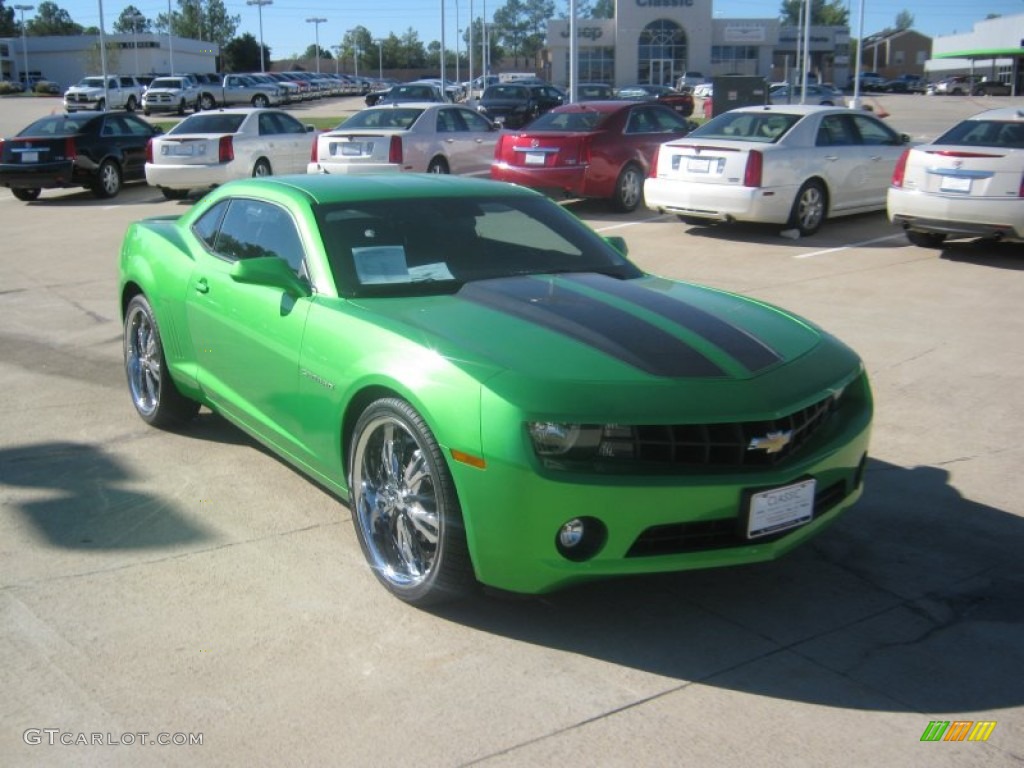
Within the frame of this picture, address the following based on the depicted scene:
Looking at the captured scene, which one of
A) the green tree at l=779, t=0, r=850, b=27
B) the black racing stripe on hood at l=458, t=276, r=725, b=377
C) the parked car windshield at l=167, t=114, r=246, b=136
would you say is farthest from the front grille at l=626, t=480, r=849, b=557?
the green tree at l=779, t=0, r=850, b=27

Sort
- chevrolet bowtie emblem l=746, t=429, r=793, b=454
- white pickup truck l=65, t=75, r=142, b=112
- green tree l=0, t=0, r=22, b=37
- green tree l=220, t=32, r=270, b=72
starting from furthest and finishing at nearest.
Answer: green tree l=0, t=0, r=22, b=37 → green tree l=220, t=32, r=270, b=72 → white pickup truck l=65, t=75, r=142, b=112 → chevrolet bowtie emblem l=746, t=429, r=793, b=454

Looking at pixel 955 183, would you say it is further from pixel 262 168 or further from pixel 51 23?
pixel 51 23

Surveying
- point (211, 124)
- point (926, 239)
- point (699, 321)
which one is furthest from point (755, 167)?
point (211, 124)

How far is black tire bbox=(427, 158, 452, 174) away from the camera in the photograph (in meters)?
18.0

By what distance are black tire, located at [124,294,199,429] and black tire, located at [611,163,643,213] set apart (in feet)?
33.7

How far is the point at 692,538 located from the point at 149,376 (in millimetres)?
3794

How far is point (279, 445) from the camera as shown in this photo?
5078mm

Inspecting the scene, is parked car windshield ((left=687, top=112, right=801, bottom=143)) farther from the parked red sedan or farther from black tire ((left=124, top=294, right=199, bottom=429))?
black tire ((left=124, top=294, right=199, bottom=429))

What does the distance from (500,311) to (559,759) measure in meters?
1.82

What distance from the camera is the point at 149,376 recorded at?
6.48 m

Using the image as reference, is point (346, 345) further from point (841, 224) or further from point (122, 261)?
point (841, 224)

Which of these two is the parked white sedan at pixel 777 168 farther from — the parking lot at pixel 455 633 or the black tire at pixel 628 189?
the parking lot at pixel 455 633

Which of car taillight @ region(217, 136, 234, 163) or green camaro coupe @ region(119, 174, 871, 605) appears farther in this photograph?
car taillight @ region(217, 136, 234, 163)

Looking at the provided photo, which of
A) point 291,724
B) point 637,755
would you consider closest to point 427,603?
point 291,724
